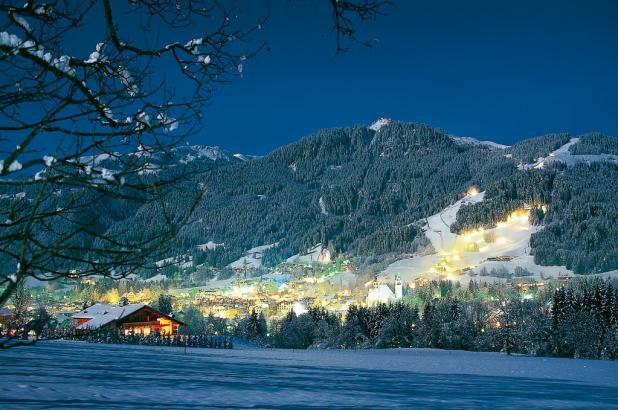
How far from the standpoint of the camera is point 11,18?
2.76 metres

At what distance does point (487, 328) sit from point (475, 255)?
92592 mm

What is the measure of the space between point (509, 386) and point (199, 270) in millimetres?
182690

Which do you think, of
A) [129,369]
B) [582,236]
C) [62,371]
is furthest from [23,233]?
[582,236]

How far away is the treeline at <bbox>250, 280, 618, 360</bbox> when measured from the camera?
159ft

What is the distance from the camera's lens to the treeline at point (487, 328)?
48.3 meters

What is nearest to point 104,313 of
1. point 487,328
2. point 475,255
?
point 487,328

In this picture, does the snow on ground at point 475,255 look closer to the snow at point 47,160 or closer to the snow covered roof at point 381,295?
the snow covered roof at point 381,295

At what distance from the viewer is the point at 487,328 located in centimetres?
6059

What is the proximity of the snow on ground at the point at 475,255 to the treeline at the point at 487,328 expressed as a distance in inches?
2261

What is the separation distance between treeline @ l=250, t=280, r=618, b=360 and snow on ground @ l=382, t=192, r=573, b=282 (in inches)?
2261

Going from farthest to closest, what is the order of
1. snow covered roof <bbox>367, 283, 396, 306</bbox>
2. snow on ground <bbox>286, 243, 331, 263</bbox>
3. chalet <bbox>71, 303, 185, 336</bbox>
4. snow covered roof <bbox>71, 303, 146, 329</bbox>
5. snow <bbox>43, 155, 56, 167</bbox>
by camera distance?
snow on ground <bbox>286, 243, 331, 263</bbox> → snow covered roof <bbox>367, 283, 396, 306</bbox> → chalet <bbox>71, 303, 185, 336</bbox> → snow covered roof <bbox>71, 303, 146, 329</bbox> → snow <bbox>43, 155, 56, 167</bbox>

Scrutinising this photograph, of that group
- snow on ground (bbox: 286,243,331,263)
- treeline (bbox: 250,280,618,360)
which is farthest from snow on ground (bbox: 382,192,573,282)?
treeline (bbox: 250,280,618,360)

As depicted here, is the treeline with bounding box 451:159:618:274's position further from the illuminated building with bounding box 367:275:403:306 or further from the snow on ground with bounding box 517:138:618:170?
the illuminated building with bounding box 367:275:403:306

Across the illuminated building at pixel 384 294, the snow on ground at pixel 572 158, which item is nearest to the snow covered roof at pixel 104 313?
the illuminated building at pixel 384 294
